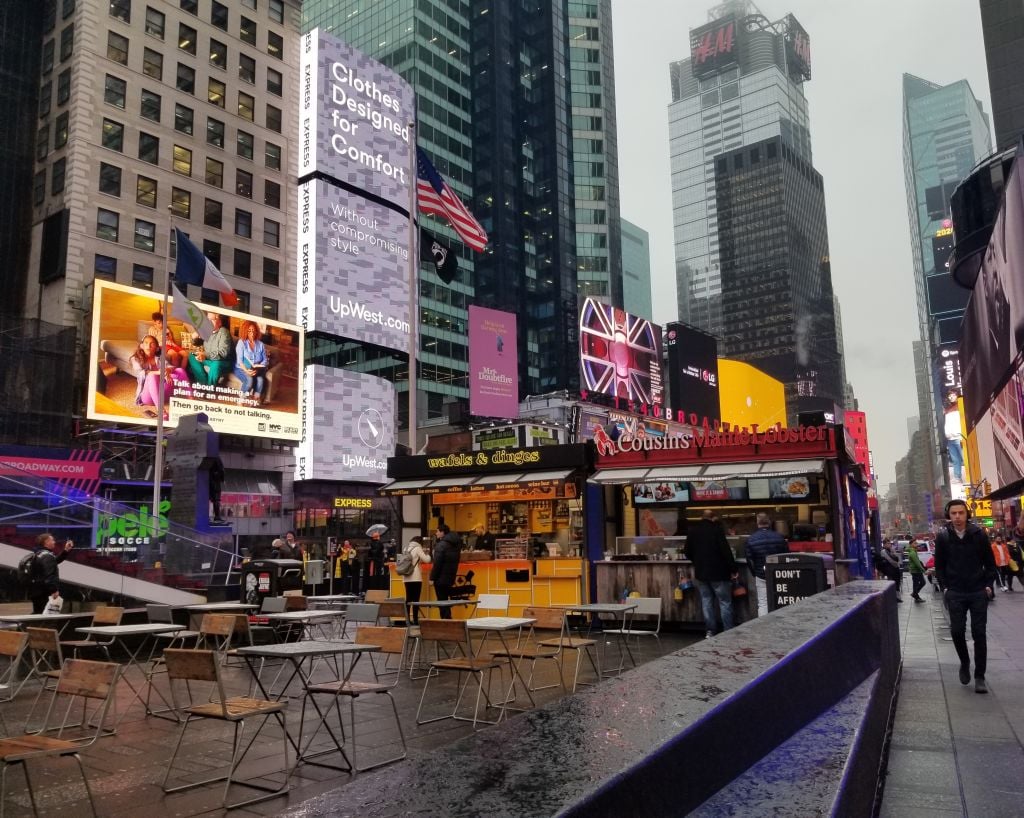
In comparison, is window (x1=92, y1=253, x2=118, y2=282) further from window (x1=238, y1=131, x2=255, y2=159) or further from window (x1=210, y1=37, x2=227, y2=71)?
window (x1=210, y1=37, x2=227, y2=71)

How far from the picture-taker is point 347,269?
48.5m

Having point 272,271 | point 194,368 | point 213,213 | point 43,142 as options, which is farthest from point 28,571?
point 43,142

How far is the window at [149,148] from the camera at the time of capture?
41906 millimetres

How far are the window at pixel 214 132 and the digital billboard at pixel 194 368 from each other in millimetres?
11267

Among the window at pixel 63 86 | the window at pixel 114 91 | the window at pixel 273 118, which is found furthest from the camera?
the window at pixel 273 118

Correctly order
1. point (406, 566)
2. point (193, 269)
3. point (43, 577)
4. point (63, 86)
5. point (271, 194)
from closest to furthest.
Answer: point (43, 577) < point (406, 566) < point (193, 269) < point (63, 86) < point (271, 194)

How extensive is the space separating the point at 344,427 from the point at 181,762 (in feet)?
138

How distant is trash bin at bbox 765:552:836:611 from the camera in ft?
37.7

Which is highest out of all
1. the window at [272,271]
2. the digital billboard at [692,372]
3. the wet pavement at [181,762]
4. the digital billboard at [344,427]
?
the window at [272,271]

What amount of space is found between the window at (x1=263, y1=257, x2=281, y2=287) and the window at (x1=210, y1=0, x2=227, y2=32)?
13890 millimetres

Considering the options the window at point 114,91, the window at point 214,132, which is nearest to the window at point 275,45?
→ the window at point 214,132

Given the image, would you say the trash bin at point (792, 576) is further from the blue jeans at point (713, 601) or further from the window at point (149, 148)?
the window at point (149, 148)

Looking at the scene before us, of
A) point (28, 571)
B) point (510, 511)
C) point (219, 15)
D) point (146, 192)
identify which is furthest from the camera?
point (219, 15)

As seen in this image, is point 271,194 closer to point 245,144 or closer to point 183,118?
point 245,144
